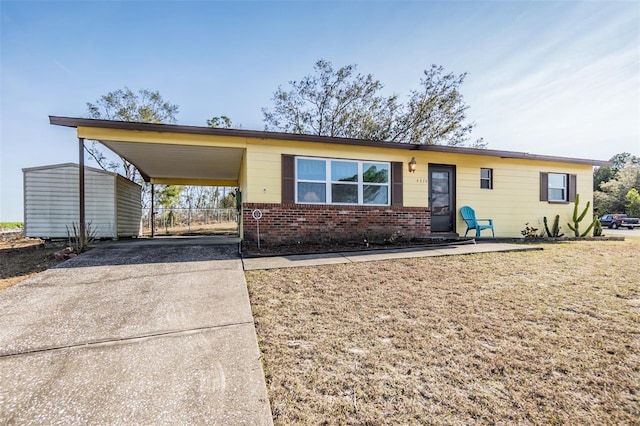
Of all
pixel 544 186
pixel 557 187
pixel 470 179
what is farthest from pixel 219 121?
pixel 557 187

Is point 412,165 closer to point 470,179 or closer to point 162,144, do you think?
point 470,179

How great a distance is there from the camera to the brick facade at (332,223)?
278 inches

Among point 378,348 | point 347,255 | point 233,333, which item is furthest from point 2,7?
point 378,348

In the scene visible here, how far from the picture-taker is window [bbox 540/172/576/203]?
985cm

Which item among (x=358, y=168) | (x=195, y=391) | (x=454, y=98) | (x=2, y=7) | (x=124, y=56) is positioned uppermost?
(x=454, y=98)

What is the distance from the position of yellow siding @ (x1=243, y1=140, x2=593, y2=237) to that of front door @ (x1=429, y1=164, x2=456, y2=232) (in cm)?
19

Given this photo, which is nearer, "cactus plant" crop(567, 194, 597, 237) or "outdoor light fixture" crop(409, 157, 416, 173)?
"outdoor light fixture" crop(409, 157, 416, 173)

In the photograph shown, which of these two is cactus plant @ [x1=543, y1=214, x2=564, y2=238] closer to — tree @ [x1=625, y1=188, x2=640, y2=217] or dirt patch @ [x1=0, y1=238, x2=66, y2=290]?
dirt patch @ [x1=0, y1=238, x2=66, y2=290]

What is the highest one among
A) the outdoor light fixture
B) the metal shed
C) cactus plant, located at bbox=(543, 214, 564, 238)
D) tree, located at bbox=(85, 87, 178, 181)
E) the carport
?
tree, located at bbox=(85, 87, 178, 181)

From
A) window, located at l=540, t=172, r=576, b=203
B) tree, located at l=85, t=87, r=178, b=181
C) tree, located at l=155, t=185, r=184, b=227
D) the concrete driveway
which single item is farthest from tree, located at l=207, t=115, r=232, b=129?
window, located at l=540, t=172, r=576, b=203

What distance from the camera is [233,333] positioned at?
2.54 metres

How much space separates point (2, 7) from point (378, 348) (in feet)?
30.3

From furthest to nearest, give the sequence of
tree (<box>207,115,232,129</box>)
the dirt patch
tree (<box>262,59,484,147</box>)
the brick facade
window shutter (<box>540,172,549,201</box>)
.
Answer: tree (<box>207,115,232,129</box>) → tree (<box>262,59,484,147</box>) → window shutter (<box>540,172,549,201</box>) → the brick facade → the dirt patch

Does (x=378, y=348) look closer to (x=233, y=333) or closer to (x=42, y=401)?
(x=233, y=333)
